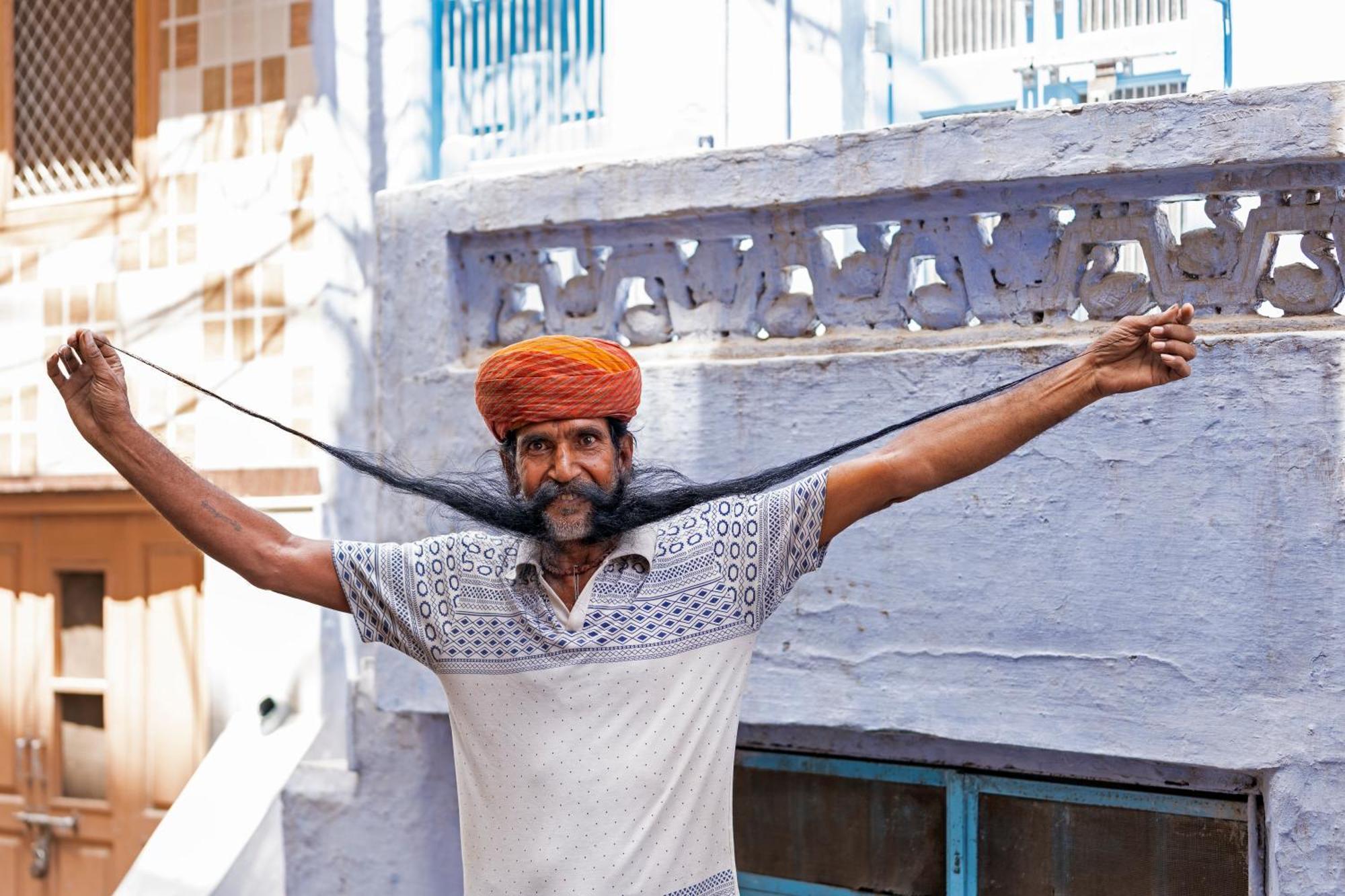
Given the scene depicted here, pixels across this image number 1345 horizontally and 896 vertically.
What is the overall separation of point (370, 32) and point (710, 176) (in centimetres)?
183

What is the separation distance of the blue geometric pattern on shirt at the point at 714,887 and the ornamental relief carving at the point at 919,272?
1.71 meters

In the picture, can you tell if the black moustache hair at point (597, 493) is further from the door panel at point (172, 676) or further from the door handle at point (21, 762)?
the door handle at point (21, 762)

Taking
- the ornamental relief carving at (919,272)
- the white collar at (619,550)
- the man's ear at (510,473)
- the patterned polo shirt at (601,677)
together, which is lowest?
the patterned polo shirt at (601,677)

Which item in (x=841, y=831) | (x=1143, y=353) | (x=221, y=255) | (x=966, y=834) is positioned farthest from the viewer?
(x=221, y=255)

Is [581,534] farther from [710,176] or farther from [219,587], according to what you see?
[219,587]

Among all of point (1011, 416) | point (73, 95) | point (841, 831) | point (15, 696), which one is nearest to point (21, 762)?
point (15, 696)

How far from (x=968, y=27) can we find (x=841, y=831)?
2.43m

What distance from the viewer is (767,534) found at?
8.31 feet

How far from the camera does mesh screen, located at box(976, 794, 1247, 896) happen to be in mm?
3641

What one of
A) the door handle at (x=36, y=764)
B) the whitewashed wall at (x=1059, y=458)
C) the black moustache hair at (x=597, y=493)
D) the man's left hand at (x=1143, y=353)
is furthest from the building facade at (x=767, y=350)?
the man's left hand at (x=1143, y=353)

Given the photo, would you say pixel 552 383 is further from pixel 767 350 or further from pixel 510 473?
pixel 767 350

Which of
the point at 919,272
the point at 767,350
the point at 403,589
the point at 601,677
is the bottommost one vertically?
the point at 601,677

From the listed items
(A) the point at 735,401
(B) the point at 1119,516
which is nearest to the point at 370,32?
(A) the point at 735,401

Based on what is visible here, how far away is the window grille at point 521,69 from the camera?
15.5 feet
